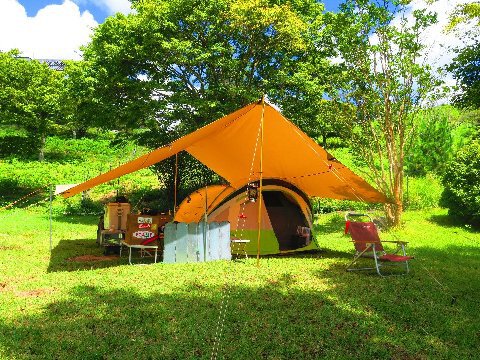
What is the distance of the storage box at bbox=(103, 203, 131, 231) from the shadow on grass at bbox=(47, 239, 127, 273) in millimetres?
631

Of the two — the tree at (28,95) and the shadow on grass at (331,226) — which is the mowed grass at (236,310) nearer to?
the shadow on grass at (331,226)

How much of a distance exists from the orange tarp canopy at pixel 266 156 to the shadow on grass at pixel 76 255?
1292mm

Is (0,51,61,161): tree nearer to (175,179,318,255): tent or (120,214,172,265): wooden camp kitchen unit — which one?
(175,179,318,255): tent

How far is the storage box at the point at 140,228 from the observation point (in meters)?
8.48

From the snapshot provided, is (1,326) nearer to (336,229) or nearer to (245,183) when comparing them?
(245,183)

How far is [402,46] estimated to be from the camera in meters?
12.8

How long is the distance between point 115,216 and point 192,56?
7457mm

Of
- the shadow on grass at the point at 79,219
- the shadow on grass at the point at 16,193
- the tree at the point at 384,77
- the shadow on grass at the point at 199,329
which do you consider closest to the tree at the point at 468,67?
the tree at the point at 384,77

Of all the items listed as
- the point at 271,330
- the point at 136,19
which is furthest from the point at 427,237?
the point at 136,19

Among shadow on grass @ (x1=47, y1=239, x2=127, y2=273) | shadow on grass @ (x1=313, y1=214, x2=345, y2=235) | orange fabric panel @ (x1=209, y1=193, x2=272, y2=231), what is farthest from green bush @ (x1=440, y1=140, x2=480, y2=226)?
shadow on grass @ (x1=47, y1=239, x2=127, y2=273)

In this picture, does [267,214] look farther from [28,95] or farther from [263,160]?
[28,95]

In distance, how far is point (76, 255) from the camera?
361 inches

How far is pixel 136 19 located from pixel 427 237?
1157 cm

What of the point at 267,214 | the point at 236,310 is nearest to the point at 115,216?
the point at 267,214
